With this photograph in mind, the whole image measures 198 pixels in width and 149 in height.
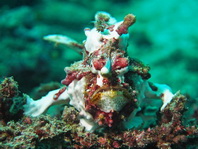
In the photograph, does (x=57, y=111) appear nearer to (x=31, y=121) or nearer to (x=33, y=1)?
(x=31, y=121)

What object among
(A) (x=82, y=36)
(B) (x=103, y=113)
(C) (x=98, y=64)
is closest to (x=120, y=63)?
(C) (x=98, y=64)

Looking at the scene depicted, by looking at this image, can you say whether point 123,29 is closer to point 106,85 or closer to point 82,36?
point 106,85

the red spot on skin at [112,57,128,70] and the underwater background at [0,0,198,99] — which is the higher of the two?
the underwater background at [0,0,198,99]

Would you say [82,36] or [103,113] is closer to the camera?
[103,113]

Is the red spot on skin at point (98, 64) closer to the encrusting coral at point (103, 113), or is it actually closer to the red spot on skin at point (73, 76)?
the encrusting coral at point (103, 113)

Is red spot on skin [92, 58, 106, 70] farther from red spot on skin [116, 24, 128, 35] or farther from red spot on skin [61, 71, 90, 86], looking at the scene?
red spot on skin [116, 24, 128, 35]

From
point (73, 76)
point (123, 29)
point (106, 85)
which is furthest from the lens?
point (123, 29)

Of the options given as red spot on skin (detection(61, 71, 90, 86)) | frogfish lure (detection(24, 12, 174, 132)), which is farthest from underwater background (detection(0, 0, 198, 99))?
red spot on skin (detection(61, 71, 90, 86))
